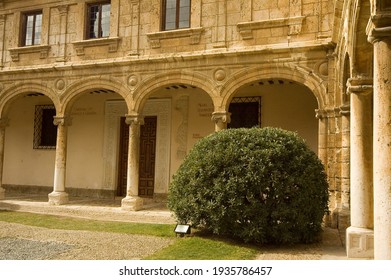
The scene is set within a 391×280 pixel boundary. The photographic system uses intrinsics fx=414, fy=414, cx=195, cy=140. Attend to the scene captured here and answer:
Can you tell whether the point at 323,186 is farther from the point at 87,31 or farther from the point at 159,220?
the point at 87,31

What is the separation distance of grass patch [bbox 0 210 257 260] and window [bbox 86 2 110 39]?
191 inches

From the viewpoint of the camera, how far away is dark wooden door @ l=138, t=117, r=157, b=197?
12.0 m

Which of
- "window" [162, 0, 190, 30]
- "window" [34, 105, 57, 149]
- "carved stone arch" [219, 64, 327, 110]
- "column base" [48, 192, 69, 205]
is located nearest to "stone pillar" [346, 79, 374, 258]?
"carved stone arch" [219, 64, 327, 110]

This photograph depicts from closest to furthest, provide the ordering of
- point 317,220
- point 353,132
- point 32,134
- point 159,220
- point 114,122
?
point 353,132 < point 317,220 < point 159,220 < point 114,122 < point 32,134

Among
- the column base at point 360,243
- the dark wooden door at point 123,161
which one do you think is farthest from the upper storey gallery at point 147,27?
the column base at point 360,243

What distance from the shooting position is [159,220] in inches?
340

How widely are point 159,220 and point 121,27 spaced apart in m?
4.98

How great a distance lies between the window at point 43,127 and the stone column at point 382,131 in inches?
449

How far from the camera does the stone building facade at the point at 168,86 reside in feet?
23.7

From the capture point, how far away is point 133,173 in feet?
32.4

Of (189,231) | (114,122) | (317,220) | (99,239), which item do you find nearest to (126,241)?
(99,239)

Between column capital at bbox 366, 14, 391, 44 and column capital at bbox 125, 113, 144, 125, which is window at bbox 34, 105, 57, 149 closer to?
column capital at bbox 125, 113, 144, 125

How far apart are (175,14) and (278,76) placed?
311 centimetres

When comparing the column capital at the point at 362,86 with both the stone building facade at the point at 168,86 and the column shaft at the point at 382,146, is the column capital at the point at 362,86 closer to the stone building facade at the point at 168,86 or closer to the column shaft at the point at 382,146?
the stone building facade at the point at 168,86
